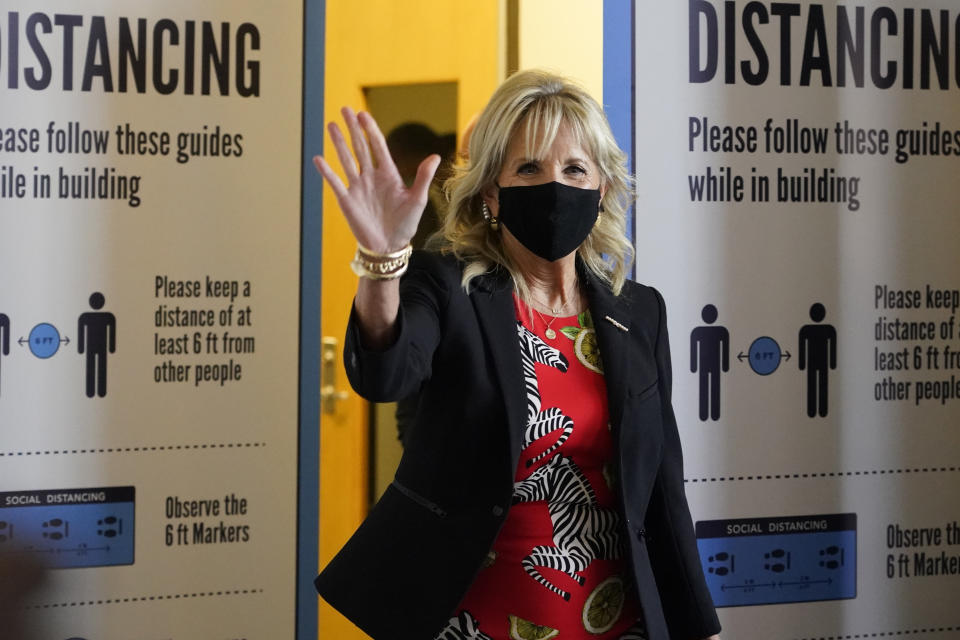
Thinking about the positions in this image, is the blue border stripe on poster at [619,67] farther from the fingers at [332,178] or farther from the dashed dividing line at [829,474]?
the fingers at [332,178]

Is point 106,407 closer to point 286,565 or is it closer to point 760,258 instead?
point 286,565

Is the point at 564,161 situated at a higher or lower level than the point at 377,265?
higher

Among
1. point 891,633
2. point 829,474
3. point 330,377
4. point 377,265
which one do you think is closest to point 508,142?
point 377,265

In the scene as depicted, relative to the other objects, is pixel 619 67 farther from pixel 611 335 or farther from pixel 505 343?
pixel 505 343

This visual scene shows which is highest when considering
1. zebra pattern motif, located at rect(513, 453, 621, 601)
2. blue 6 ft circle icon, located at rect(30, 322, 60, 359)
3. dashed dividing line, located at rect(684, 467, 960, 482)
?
blue 6 ft circle icon, located at rect(30, 322, 60, 359)

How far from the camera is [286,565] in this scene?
2.37m

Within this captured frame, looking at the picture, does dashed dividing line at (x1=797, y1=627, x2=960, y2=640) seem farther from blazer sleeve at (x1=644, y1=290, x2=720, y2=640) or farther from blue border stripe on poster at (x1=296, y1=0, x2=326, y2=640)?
blue border stripe on poster at (x1=296, y1=0, x2=326, y2=640)

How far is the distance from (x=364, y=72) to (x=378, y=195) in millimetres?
2172

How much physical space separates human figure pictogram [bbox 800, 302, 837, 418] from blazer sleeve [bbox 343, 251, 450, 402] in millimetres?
1291

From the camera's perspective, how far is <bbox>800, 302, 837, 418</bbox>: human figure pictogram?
2.53 meters

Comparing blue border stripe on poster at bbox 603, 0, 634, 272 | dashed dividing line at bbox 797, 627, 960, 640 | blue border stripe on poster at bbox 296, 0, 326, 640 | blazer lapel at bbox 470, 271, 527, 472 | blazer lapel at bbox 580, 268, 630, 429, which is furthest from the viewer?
dashed dividing line at bbox 797, 627, 960, 640

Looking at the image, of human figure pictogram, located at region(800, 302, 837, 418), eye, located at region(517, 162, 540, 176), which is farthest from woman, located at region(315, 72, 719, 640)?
human figure pictogram, located at region(800, 302, 837, 418)

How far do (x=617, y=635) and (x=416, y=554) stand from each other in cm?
33

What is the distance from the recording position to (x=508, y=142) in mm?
1594
